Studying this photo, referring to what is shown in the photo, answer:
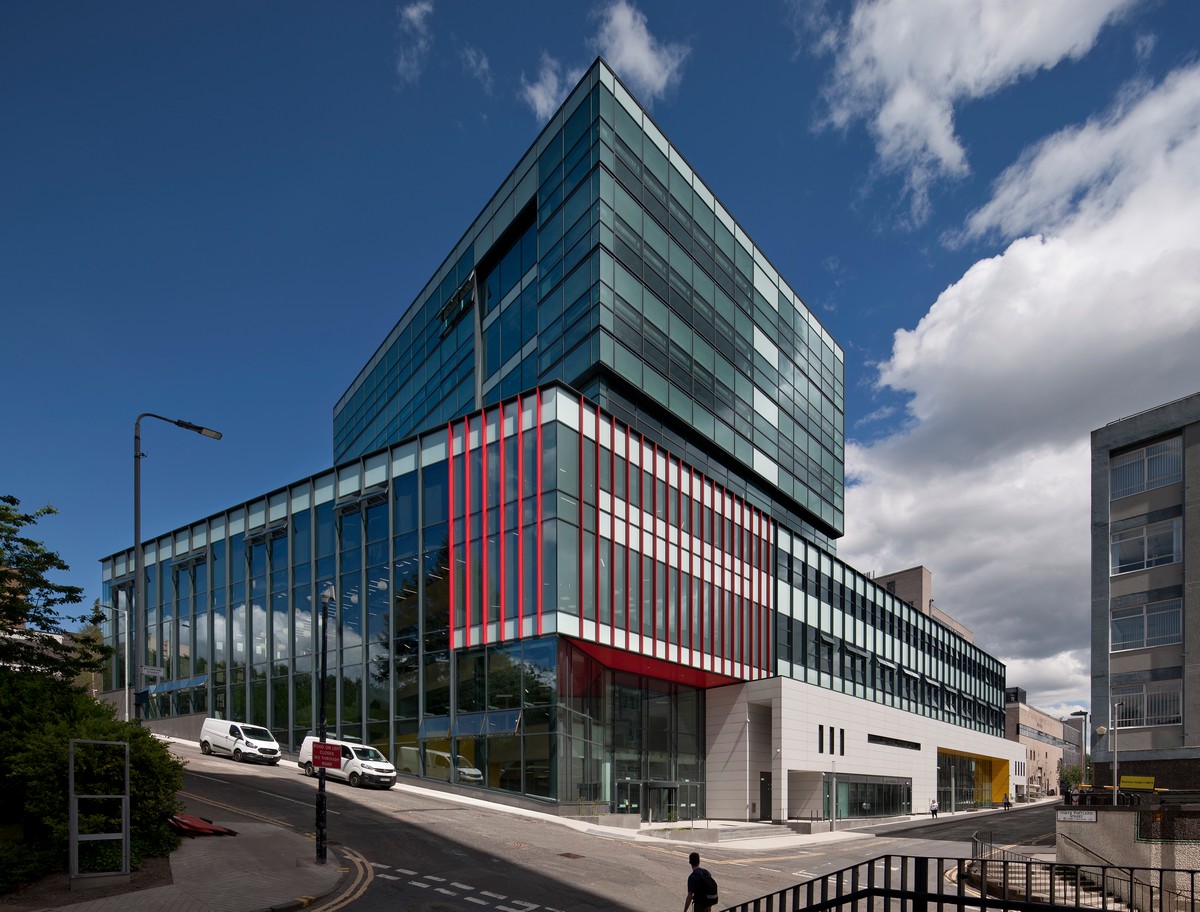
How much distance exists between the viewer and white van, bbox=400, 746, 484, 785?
1487 inches

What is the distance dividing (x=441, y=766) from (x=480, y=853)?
15781 mm

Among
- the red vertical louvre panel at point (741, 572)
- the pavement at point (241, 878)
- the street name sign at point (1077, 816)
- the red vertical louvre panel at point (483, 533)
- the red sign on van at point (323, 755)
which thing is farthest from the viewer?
the red vertical louvre panel at point (741, 572)

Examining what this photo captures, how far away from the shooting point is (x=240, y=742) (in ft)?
131

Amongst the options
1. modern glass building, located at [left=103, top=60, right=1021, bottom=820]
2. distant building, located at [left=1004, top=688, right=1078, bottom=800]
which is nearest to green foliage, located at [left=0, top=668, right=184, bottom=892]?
modern glass building, located at [left=103, top=60, right=1021, bottom=820]

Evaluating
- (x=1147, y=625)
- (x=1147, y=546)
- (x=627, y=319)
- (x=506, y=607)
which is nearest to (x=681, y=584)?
(x=506, y=607)

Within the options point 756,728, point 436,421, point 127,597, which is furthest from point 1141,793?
point 127,597

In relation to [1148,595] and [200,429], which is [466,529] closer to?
[200,429]

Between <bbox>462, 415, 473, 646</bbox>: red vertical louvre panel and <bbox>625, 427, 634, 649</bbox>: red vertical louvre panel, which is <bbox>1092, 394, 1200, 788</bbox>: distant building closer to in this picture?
<bbox>625, 427, 634, 649</bbox>: red vertical louvre panel

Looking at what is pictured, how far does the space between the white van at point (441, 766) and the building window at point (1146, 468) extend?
95.8 feet

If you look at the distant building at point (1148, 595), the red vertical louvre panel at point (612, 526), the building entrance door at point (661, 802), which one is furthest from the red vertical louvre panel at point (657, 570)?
the distant building at point (1148, 595)

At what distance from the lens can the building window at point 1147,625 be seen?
1351 inches

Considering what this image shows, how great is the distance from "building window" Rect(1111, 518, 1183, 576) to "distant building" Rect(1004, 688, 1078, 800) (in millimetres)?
104422

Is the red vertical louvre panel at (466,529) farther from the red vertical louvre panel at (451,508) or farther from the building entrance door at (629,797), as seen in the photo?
the building entrance door at (629,797)

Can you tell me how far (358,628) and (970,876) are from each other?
93.8ft
